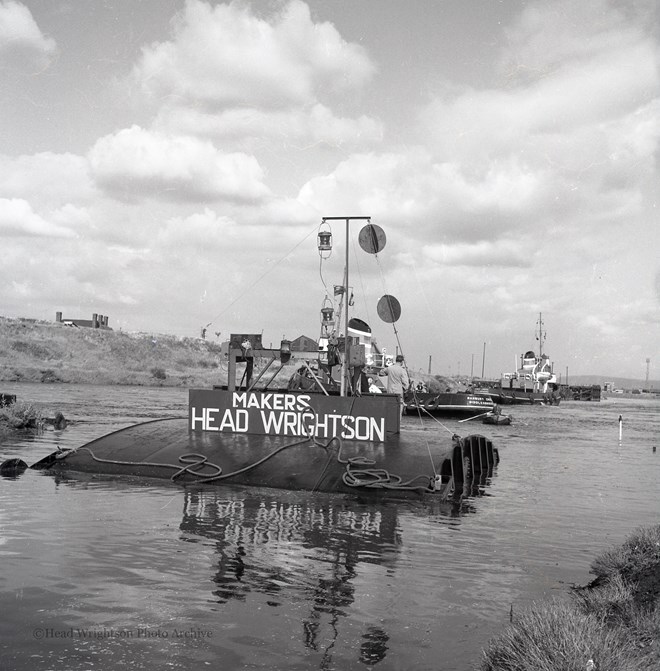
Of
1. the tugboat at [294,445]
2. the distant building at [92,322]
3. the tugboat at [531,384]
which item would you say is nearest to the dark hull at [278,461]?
the tugboat at [294,445]

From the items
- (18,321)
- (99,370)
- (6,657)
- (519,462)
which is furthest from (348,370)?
(18,321)

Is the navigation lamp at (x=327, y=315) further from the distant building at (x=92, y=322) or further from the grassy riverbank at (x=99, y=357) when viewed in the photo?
the distant building at (x=92, y=322)

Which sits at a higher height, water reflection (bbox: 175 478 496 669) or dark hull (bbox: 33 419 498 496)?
dark hull (bbox: 33 419 498 496)

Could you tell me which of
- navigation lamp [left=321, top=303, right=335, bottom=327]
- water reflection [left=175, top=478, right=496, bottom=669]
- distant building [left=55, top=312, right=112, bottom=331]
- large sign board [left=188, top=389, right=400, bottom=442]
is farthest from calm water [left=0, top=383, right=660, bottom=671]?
distant building [left=55, top=312, right=112, bottom=331]

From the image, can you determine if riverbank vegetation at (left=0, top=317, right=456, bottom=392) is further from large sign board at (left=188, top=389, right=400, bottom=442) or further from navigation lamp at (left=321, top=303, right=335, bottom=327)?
large sign board at (left=188, top=389, right=400, bottom=442)

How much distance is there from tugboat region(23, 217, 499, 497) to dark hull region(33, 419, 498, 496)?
0.07 feet

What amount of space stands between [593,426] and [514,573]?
38.1m

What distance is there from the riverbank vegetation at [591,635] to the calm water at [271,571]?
67cm

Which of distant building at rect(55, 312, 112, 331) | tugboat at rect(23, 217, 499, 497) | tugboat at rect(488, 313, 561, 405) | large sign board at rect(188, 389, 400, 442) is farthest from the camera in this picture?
distant building at rect(55, 312, 112, 331)

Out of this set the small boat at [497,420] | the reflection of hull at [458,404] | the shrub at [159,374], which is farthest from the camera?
the shrub at [159,374]

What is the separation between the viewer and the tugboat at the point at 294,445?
45.4 ft

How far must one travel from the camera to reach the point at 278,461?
47.3 ft

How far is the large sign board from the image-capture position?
15.7m

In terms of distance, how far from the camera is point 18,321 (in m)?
108
